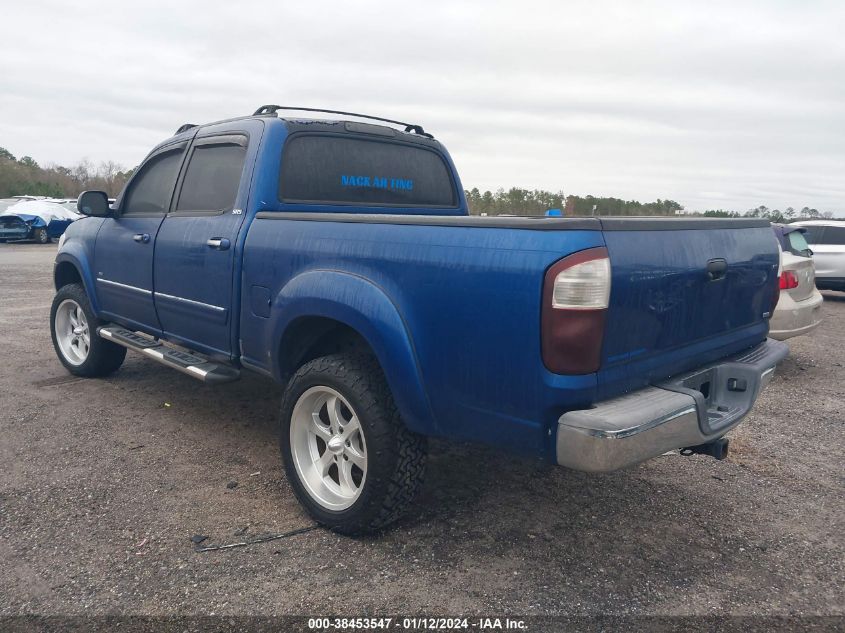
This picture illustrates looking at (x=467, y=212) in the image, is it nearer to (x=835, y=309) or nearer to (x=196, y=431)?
(x=196, y=431)

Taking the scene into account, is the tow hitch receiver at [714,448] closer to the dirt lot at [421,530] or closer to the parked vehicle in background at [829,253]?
the dirt lot at [421,530]

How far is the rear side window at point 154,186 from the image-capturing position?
4.80 meters

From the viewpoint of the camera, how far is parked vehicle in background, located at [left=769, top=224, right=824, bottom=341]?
6.62m

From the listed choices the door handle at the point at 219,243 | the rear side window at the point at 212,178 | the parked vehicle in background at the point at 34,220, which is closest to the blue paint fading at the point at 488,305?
the door handle at the point at 219,243

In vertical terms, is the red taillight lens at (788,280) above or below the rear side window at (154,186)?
below

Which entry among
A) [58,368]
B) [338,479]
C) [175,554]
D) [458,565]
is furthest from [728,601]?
[58,368]

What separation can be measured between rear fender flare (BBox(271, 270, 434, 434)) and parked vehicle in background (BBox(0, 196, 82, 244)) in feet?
67.2

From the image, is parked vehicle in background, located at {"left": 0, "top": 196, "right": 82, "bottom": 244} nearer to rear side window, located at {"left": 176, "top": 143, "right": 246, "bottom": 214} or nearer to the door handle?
rear side window, located at {"left": 176, "top": 143, "right": 246, "bottom": 214}

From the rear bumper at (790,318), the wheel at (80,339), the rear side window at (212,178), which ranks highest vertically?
the rear side window at (212,178)

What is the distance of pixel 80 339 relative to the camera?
6055 millimetres

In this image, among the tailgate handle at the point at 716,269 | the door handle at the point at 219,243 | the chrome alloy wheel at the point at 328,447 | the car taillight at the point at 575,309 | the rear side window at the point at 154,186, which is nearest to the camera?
the car taillight at the point at 575,309

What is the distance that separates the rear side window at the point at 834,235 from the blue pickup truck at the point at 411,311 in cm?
1019

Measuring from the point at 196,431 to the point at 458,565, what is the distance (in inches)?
96.6

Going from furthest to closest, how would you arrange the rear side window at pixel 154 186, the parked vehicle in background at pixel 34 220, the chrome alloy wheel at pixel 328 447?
the parked vehicle in background at pixel 34 220
the rear side window at pixel 154 186
the chrome alloy wheel at pixel 328 447
